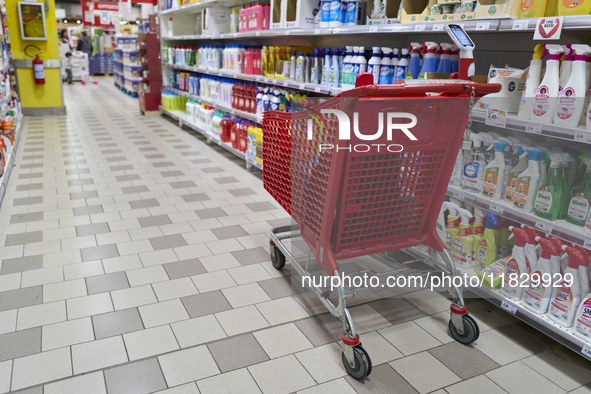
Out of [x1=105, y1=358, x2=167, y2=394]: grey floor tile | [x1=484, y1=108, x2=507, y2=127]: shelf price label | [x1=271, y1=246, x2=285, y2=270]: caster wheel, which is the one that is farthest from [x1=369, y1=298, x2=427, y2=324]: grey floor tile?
[x1=105, y1=358, x2=167, y2=394]: grey floor tile

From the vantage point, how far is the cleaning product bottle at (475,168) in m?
2.50

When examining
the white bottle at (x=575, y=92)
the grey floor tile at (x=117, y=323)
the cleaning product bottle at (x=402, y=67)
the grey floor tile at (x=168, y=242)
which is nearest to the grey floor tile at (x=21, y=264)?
the grey floor tile at (x=168, y=242)

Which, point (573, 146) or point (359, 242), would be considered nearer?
point (359, 242)

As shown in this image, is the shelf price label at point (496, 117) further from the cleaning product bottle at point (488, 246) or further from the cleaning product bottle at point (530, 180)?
the cleaning product bottle at point (488, 246)

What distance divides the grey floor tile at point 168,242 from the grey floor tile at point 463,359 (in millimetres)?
1942

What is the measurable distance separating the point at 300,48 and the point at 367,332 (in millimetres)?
3360

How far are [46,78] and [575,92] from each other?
967 centimetres

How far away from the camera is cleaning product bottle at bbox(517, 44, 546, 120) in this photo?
2.14 m

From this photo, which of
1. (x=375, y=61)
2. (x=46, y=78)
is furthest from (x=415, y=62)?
(x=46, y=78)

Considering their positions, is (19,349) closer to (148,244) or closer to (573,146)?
(148,244)

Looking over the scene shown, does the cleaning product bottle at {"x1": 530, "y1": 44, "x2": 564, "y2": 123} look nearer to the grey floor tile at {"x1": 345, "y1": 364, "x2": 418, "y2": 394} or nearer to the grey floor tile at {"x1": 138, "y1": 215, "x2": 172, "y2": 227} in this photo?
the grey floor tile at {"x1": 345, "y1": 364, "x2": 418, "y2": 394}

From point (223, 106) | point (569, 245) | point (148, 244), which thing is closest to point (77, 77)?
point (223, 106)

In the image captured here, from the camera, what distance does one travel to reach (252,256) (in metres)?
3.12

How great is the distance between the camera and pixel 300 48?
15.6ft
